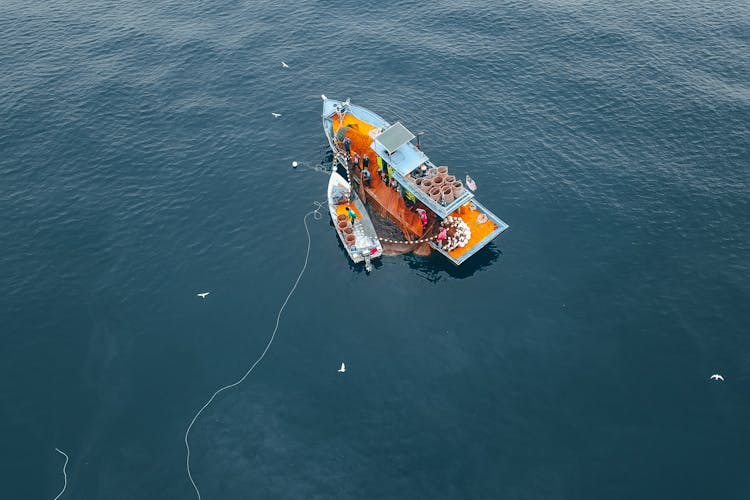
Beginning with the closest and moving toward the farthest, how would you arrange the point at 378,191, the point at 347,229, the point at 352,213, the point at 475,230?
the point at 475,230
the point at 347,229
the point at 352,213
the point at 378,191

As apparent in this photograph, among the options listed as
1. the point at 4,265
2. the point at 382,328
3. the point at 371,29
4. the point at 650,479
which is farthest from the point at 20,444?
the point at 371,29

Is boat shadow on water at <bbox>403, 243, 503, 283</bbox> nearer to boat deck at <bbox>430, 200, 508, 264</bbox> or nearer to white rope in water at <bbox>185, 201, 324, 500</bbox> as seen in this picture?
boat deck at <bbox>430, 200, 508, 264</bbox>

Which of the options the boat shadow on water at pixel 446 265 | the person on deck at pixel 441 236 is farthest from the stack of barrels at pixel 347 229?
the person on deck at pixel 441 236

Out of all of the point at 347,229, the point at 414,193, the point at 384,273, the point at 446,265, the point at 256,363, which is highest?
the point at 414,193

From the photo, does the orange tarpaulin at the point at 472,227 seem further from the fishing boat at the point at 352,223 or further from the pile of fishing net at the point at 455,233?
the fishing boat at the point at 352,223

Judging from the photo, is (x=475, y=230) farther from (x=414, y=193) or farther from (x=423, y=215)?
(x=414, y=193)

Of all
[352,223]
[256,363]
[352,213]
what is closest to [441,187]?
[352,213]

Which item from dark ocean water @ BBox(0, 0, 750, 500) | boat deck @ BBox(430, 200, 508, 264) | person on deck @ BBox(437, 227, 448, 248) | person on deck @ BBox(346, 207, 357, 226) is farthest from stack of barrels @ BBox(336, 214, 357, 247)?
person on deck @ BBox(437, 227, 448, 248)
